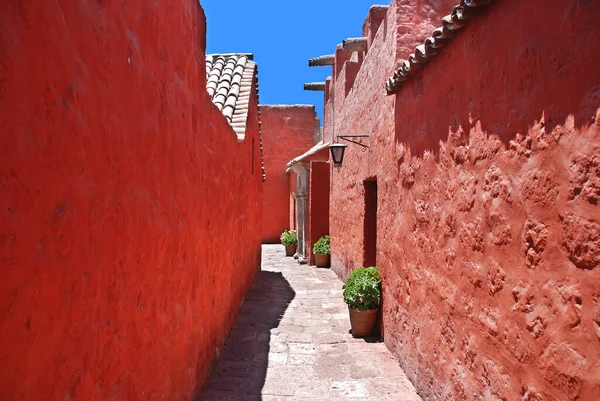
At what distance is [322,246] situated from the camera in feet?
42.2

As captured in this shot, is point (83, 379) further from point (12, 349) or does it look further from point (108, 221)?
point (108, 221)

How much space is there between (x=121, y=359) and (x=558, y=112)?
259 cm

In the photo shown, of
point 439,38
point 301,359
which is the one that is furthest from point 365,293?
point 439,38

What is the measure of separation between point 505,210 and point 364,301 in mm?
3749

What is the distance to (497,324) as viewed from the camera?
2.93 metres

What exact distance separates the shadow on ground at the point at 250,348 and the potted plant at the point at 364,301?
4.10ft

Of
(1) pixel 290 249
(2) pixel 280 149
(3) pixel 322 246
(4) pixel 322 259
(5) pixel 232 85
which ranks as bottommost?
(1) pixel 290 249

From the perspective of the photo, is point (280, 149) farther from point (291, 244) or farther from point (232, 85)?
point (232, 85)

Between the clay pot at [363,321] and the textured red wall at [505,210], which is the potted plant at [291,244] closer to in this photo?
the clay pot at [363,321]

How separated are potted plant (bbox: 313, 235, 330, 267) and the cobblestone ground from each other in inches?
153

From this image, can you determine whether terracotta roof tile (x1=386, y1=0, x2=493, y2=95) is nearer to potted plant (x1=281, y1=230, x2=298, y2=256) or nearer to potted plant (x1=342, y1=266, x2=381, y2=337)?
potted plant (x1=342, y1=266, x2=381, y2=337)

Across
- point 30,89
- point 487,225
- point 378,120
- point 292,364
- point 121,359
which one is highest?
point 378,120

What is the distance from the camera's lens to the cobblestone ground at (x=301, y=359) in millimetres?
4602

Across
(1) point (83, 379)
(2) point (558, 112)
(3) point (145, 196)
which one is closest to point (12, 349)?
(1) point (83, 379)
